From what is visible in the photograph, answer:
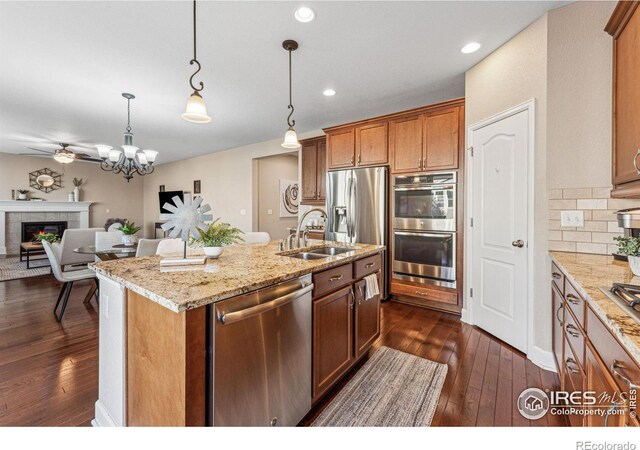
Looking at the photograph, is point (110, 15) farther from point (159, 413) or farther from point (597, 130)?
point (597, 130)

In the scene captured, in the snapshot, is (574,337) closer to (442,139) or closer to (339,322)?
(339,322)

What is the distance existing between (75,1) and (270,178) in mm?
4473

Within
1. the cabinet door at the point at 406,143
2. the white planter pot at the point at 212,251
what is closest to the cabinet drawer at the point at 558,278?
the cabinet door at the point at 406,143

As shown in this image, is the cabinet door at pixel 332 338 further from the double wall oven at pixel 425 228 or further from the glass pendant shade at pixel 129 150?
the glass pendant shade at pixel 129 150

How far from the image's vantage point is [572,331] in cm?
134

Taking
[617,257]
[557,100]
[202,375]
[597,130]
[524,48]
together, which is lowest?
[202,375]

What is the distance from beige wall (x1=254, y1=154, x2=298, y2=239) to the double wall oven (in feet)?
11.3

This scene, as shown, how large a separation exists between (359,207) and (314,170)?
4.26 feet

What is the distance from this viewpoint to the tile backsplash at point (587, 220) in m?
1.83

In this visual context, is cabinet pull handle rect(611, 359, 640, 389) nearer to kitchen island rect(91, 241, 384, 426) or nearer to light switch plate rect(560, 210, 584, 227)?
kitchen island rect(91, 241, 384, 426)

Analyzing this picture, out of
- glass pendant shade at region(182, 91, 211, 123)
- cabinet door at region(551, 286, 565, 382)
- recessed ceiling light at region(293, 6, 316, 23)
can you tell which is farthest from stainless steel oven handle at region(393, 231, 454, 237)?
glass pendant shade at region(182, 91, 211, 123)

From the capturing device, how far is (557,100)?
6.57ft

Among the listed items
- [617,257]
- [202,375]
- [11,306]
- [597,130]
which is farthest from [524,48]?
[11,306]

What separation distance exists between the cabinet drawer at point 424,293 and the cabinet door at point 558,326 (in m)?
1.15
